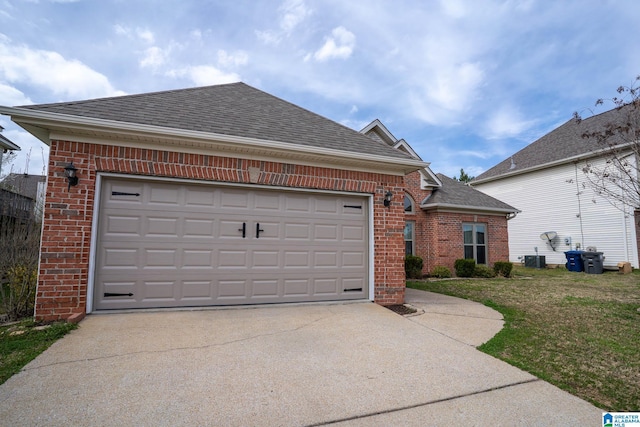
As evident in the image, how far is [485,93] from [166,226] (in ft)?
49.0

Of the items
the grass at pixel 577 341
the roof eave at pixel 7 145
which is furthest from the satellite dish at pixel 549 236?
the roof eave at pixel 7 145

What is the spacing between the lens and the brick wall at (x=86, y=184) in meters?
4.49

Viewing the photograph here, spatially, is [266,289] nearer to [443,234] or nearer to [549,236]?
[443,234]

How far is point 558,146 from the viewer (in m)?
17.6

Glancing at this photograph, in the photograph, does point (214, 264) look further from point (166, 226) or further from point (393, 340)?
point (393, 340)

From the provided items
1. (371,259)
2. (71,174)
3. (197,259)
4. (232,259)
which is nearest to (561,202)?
(371,259)

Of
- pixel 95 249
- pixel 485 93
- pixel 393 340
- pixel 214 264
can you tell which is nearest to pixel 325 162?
pixel 214 264

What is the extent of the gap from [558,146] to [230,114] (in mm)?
19425

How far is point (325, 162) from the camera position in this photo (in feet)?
19.5

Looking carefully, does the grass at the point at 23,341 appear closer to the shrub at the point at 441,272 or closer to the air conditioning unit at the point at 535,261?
the shrub at the point at 441,272

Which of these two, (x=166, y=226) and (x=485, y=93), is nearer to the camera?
(x=166, y=226)

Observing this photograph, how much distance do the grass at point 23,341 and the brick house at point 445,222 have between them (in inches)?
446

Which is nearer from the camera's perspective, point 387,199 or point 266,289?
point 266,289

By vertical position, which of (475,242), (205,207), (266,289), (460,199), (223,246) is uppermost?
(460,199)
